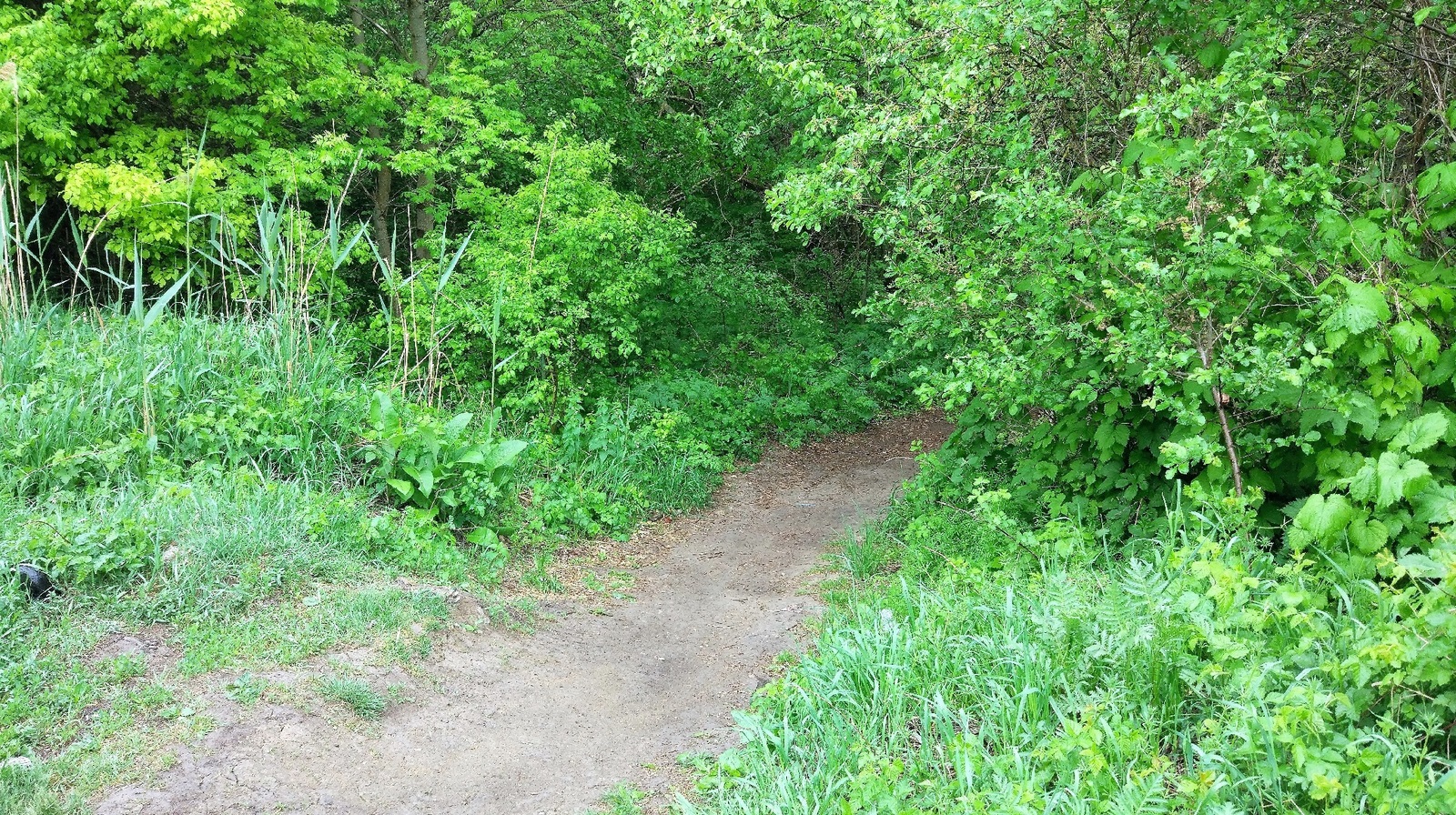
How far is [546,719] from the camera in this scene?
4.17 metres

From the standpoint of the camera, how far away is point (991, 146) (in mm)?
5633

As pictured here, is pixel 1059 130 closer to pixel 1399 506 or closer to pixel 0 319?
pixel 1399 506

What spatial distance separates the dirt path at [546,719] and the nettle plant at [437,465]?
0.99 meters

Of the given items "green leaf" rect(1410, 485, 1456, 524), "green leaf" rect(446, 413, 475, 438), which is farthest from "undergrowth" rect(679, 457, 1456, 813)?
"green leaf" rect(446, 413, 475, 438)

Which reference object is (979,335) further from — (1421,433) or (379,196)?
(379,196)

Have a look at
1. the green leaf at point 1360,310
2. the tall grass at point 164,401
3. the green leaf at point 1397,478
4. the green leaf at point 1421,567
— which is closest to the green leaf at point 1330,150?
the green leaf at point 1360,310

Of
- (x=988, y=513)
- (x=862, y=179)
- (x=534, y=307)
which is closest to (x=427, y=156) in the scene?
(x=534, y=307)

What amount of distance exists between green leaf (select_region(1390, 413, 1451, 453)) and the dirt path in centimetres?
274

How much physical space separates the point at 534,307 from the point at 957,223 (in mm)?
3243

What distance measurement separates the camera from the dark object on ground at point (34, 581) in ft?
13.0

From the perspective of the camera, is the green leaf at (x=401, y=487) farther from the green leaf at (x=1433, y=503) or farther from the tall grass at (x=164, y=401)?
the green leaf at (x=1433, y=503)

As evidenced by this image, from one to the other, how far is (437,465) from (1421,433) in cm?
480

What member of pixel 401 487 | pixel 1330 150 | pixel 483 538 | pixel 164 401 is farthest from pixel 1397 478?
pixel 164 401

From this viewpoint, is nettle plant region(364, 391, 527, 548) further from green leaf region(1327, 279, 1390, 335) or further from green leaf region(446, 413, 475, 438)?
green leaf region(1327, 279, 1390, 335)
